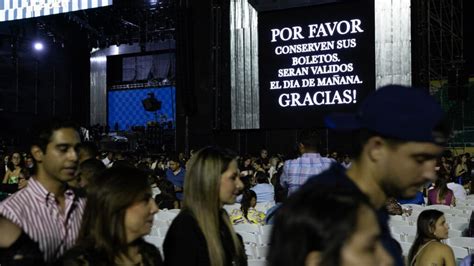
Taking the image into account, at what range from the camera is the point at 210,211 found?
2.52 meters

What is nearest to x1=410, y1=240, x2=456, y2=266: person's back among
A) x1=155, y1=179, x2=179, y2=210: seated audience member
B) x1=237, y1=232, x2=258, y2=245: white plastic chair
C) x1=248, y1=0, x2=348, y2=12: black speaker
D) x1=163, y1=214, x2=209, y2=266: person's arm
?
x1=237, y1=232, x2=258, y2=245: white plastic chair

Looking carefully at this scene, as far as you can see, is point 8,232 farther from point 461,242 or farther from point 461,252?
point 461,242

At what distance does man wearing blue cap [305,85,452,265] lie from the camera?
1485mm

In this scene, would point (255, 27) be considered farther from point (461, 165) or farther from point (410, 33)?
point (461, 165)

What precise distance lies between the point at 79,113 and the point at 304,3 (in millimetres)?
14580

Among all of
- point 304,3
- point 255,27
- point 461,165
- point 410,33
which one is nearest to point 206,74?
point 255,27

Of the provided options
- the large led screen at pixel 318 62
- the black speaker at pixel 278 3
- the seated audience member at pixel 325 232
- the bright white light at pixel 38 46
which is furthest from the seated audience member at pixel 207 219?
the bright white light at pixel 38 46

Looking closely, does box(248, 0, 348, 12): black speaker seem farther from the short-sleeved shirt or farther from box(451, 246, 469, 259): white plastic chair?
the short-sleeved shirt

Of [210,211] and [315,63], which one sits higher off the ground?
[315,63]

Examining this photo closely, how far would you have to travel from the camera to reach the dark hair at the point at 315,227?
112 cm

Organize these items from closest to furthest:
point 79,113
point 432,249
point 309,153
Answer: point 432,249 → point 309,153 → point 79,113

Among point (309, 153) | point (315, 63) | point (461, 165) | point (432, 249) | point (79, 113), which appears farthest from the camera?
point (79, 113)

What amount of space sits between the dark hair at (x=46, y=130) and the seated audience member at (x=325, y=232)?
1688mm

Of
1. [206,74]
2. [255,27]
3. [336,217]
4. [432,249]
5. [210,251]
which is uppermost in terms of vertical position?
[255,27]
